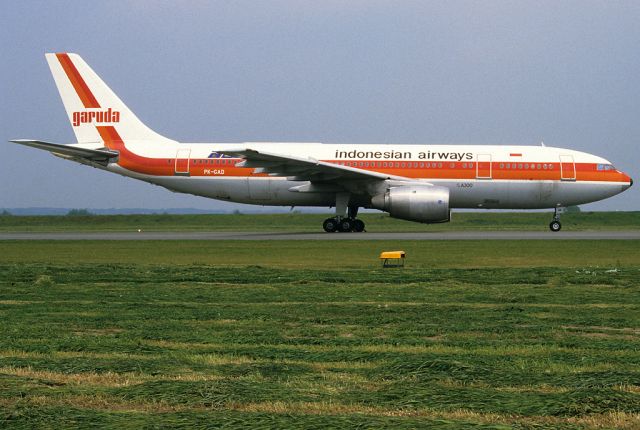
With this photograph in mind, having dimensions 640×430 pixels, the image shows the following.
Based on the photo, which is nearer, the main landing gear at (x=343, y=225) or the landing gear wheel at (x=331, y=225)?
the main landing gear at (x=343, y=225)

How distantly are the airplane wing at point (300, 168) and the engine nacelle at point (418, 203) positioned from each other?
1.31 meters

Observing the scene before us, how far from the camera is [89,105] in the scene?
40.3 m

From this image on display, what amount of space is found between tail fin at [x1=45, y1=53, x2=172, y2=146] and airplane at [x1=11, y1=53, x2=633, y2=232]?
→ 25.0 inches

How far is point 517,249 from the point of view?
88.0ft

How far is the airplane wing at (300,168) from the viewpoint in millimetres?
Result: 34750

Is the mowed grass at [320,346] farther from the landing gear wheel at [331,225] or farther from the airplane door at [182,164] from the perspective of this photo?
the airplane door at [182,164]

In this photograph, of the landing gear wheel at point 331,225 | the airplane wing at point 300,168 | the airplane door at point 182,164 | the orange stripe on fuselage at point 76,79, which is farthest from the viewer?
the orange stripe on fuselage at point 76,79

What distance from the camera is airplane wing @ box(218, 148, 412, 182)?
114 feet

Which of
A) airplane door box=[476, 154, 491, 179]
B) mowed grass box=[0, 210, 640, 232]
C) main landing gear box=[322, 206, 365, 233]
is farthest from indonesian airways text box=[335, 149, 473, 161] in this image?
mowed grass box=[0, 210, 640, 232]

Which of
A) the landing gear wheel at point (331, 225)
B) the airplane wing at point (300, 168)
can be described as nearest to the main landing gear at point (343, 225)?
the landing gear wheel at point (331, 225)

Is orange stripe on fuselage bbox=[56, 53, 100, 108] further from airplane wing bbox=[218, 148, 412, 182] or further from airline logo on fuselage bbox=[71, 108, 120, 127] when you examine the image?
airplane wing bbox=[218, 148, 412, 182]

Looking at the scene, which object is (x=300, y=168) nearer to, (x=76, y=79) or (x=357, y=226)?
(x=357, y=226)

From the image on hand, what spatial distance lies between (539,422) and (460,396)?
0.90 metres

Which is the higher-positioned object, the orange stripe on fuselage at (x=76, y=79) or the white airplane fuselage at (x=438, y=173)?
the orange stripe on fuselage at (x=76, y=79)
